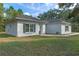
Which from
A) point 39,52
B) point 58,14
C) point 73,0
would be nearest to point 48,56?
point 39,52

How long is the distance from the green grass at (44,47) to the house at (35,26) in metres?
0.43

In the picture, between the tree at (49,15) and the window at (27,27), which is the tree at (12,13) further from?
the tree at (49,15)

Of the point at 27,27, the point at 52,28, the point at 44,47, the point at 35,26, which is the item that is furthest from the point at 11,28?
the point at 44,47

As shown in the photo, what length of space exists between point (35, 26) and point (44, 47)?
1.17 meters

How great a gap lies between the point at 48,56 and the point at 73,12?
81.0 inches

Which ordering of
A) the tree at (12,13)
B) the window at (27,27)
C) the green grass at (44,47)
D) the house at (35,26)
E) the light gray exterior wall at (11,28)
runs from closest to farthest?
the green grass at (44,47)
the tree at (12,13)
the house at (35,26)
the window at (27,27)
the light gray exterior wall at (11,28)

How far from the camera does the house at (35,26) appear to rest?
9.00 metres

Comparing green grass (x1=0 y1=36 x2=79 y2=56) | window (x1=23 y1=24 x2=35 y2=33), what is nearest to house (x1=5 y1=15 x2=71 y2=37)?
window (x1=23 y1=24 x2=35 y2=33)

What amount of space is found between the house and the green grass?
1.41 ft

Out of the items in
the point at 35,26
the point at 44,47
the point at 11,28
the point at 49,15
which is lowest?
the point at 44,47

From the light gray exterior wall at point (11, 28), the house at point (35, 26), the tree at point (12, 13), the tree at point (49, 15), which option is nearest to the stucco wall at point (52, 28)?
the house at point (35, 26)

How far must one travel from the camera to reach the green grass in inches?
328

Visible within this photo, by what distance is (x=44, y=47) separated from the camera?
860 cm

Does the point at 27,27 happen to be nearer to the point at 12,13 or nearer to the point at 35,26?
the point at 35,26
